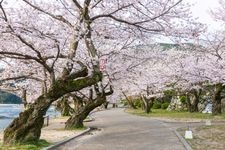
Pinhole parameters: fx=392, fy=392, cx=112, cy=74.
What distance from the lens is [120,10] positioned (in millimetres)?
14094

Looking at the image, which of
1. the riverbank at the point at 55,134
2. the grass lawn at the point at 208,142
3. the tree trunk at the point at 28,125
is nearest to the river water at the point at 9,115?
the riverbank at the point at 55,134

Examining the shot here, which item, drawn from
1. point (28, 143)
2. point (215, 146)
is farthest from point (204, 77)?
point (28, 143)

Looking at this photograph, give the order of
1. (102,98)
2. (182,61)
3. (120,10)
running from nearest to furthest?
(120,10) < (102,98) < (182,61)

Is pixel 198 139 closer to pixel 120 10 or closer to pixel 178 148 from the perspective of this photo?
pixel 178 148

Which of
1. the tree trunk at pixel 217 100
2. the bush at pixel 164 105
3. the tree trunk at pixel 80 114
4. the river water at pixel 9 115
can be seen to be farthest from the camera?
the bush at pixel 164 105

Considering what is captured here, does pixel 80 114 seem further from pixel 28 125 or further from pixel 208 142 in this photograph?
pixel 208 142

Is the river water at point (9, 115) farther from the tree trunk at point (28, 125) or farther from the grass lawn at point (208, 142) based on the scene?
the grass lawn at point (208, 142)

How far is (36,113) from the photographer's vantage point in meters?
13.5

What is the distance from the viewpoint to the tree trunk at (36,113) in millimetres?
13242

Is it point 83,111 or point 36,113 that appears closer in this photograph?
point 36,113

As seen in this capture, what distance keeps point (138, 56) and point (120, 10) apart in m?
10.2

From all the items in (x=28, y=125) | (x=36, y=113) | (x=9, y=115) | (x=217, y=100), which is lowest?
(x=28, y=125)

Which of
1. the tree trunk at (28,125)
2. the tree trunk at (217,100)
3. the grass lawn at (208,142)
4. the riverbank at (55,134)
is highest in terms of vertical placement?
the tree trunk at (217,100)

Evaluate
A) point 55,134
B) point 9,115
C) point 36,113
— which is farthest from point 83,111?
point 9,115
